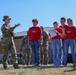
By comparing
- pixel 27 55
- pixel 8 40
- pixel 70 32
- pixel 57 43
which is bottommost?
pixel 27 55

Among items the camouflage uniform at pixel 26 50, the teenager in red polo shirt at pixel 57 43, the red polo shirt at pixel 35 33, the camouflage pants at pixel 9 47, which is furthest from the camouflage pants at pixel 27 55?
the camouflage pants at pixel 9 47

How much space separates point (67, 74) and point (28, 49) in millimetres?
7276

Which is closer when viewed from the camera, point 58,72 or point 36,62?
point 58,72

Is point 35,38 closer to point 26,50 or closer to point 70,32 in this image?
point 70,32

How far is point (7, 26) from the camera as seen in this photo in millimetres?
10586

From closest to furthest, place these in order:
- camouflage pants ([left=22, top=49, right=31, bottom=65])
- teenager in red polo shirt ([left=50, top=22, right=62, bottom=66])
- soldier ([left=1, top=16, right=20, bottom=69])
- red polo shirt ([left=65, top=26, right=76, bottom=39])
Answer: soldier ([left=1, top=16, right=20, bottom=69]) < red polo shirt ([left=65, top=26, right=76, bottom=39]) < teenager in red polo shirt ([left=50, top=22, right=62, bottom=66]) < camouflage pants ([left=22, top=49, right=31, bottom=65])

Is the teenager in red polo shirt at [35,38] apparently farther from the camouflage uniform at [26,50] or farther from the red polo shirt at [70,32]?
the camouflage uniform at [26,50]

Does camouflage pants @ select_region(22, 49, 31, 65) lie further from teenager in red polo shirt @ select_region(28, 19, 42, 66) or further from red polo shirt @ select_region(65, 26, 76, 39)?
red polo shirt @ select_region(65, 26, 76, 39)

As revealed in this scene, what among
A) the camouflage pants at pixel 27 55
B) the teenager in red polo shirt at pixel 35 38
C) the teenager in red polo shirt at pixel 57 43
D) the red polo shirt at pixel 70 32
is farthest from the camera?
the camouflage pants at pixel 27 55

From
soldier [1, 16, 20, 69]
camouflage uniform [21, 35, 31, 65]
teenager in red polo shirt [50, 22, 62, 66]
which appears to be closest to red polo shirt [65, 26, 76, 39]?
teenager in red polo shirt [50, 22, 62, 66]

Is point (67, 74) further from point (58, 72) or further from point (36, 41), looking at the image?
point (36, 41)

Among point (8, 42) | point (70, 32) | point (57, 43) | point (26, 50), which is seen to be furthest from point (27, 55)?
point (8, 42)

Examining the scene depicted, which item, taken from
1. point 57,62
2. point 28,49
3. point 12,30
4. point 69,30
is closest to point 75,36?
point 69,30

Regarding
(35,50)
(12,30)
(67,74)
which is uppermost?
(12,30)
